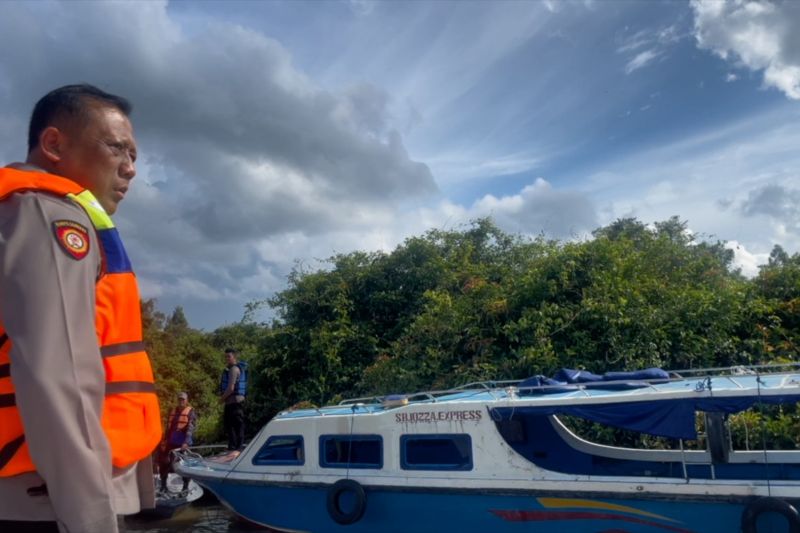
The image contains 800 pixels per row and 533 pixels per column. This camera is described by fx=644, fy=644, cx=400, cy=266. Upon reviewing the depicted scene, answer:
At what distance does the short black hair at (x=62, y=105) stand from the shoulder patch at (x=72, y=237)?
408 millimetres

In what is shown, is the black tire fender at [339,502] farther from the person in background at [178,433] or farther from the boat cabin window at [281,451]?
the person in background at [178,433]

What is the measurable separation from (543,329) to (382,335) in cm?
515

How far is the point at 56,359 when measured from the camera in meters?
1.33

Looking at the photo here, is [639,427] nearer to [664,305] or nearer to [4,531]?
[664,305]

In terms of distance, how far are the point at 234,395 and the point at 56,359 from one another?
12.3 metres

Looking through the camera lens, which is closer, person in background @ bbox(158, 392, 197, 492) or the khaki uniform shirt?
the khaki uniform shirt

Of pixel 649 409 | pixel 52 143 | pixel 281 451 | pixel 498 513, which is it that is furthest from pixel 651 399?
pixel 52 143

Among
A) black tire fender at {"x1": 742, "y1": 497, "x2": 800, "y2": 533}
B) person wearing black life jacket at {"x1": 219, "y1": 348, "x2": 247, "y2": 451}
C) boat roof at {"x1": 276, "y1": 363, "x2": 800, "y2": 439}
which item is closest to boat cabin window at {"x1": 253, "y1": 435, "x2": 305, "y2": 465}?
boat roof at {"x1": 276, "y1": 363, "x2": 800, "y2": 439}

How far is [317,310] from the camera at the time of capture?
16.1 m

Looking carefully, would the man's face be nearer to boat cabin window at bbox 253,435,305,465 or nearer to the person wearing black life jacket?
boat cabin window at bbox 253,435,305,465

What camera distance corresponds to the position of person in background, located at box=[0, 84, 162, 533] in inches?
51.3

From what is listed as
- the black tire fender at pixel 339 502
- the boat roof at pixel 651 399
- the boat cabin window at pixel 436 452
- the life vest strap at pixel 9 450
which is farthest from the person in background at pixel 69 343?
the black tire fender at pixel 339 502

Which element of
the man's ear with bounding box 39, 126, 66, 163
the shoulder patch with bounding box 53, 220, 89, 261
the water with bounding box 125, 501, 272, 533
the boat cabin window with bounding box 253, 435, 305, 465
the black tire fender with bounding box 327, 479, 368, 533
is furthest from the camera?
the water with bounding box 125, 501, 272, 533

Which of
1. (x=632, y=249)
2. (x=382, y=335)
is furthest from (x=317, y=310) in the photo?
(x=632, y=249)
